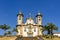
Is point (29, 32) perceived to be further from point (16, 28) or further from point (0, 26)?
point (0, 26)

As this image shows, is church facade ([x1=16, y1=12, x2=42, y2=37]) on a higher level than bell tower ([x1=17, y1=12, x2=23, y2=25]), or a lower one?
lower

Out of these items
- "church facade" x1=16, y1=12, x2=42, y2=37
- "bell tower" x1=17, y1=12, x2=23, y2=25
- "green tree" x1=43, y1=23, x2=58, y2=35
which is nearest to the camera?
"green tree" x1=43, y1=23, x2=58, y2=35

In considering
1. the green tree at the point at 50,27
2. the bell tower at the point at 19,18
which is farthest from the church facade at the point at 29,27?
the green tree at the point at 50,27

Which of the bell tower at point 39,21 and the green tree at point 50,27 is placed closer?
the green tree at point 50,27

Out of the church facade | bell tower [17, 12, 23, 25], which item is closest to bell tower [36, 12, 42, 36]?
the church facade

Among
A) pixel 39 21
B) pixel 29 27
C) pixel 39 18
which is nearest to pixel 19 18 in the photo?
pixel 29 27

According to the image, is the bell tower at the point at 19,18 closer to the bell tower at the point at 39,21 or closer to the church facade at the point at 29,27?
the church facade at the point at 29,27

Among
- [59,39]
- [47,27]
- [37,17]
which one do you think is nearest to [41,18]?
[37,17]

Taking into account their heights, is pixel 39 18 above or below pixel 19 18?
below

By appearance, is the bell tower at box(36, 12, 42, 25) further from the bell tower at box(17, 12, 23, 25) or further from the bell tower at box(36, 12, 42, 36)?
→ the bell tower at box(17, 12, 23, 25)

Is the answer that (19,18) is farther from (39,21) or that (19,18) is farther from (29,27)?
(39,21)

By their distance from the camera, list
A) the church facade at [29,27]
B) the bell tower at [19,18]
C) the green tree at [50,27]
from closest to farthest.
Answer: the green tree at [50,27] < the church facade at [29,27] < the bell tower at [19,18]

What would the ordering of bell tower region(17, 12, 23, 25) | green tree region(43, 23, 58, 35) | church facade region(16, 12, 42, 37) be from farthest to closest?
bell tower region(17, 12, 23, 25)
church facade region(16, 12, 42, 37)
green tree region(43, 23, 58, 35)

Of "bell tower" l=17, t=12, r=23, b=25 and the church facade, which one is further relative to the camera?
"bell tower" l=17, t=12, r=23, b=25
